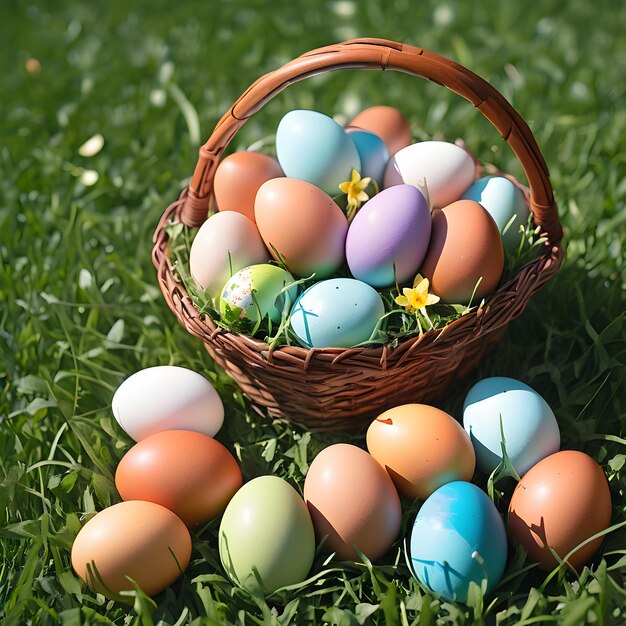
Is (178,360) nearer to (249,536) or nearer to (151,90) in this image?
(249,536)

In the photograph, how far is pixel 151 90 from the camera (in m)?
2.49

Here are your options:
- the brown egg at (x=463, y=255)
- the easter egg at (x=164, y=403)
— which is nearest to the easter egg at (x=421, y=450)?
the brown egg at (x=463, y=255)

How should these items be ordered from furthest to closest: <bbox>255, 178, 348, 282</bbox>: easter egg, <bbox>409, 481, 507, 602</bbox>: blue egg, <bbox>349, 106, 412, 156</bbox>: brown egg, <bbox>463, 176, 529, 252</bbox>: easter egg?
1. <bbox>349, 106, 412, 156</bbox>: brown egg
2. <bbox>463, 176, 529, 252</bbox>: easter egg
3. <bbox>255, 178, 348, 282</bbox>: easter egg
4. <bbox>409, 481, 507, 602</bbox>: blue egg

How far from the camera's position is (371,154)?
1.58 m

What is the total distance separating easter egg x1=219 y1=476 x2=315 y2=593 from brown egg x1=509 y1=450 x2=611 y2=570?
35 cm

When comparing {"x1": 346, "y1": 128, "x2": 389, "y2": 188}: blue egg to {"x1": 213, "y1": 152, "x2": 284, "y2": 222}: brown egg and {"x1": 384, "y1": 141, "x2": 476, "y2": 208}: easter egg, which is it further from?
{"x1": 213, "y1": 152, "x2": 284, "y2": 222}: brown egg

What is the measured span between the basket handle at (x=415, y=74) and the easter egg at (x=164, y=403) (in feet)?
1.39

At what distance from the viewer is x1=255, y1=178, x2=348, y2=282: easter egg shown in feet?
4.52

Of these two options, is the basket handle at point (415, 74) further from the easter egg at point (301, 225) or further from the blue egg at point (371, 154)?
the blue egg at point (371, 154)

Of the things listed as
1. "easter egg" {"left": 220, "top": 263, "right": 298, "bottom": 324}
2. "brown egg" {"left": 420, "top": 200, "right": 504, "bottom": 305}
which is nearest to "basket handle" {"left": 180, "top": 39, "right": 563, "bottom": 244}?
"brown egg" {"left": 420, "top": 200, "right": 504, "bottom": 305}

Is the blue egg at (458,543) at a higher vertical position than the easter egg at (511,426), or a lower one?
lower

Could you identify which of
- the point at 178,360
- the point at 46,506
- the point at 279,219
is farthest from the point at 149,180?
the point at 46,506

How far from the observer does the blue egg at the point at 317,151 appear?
58.8 inches

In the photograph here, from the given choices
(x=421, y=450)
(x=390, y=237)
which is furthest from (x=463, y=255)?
(x=421, y=450)
